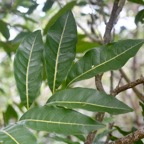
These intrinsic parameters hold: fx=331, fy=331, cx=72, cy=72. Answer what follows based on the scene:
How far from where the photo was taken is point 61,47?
53 centimetres

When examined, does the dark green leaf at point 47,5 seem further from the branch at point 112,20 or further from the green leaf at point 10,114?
the branch at point 112,20

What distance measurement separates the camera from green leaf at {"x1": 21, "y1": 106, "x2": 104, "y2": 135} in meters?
0.43

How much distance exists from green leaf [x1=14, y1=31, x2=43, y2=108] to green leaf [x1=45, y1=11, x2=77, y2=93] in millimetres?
15

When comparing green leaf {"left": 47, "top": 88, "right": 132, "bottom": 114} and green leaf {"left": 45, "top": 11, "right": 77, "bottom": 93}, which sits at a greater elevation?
green leaf {"left": 45, "top": 11, "right": 77, "bottom": 93}

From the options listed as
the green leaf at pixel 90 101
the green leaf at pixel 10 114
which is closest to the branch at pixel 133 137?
the green leaf at pixel 90 101

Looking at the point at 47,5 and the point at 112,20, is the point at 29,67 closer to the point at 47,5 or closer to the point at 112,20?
the point at 112,20

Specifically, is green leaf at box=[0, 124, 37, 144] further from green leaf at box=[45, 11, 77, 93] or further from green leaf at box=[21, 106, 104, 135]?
green leaf at box=[45, 11, 77, 93]

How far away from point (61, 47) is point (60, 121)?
140 millimetres

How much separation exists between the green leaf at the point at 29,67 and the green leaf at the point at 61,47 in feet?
0.05

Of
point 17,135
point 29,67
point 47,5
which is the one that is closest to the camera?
point 17,135

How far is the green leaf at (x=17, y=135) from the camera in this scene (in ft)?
1.31

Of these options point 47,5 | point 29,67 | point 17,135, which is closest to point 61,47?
point 29,67

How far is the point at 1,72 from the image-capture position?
2.07m

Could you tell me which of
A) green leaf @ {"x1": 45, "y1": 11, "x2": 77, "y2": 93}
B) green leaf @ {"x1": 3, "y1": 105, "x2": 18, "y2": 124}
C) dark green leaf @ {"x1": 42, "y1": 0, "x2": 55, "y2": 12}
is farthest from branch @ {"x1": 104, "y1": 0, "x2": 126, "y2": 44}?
green leaf @ {"x1": 3, "y1": 105, "x2": 18, "y2": 124}
